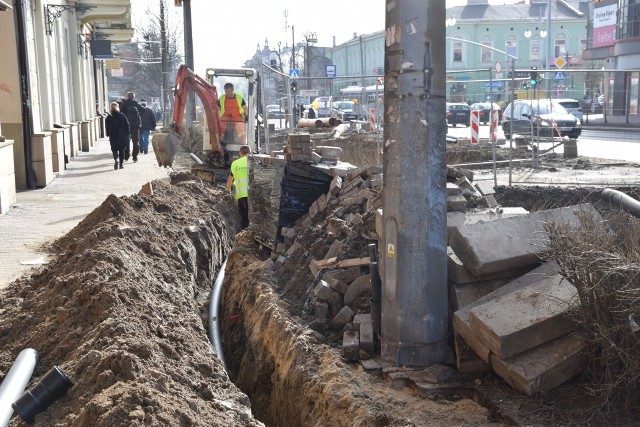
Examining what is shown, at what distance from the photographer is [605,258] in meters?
4.95

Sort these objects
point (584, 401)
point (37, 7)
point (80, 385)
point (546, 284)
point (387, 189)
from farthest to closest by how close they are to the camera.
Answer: point (37, 7) → point (387, 189) → point (546, 284) → point (584, 401) → point (80, 385)

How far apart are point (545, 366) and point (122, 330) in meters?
2.88

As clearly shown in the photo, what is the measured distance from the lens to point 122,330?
5.41 metres

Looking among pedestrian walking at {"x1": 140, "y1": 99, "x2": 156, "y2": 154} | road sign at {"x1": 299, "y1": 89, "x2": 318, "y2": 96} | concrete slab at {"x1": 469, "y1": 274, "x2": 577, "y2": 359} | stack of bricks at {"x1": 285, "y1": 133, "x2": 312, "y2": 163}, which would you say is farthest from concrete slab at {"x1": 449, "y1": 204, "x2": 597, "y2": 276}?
pedestrian walking at {"x1": 140, "y1": 99, "x2": 156, "y2": 154}

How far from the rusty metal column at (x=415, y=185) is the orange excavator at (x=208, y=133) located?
11.5 meters

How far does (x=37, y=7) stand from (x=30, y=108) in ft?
17.1

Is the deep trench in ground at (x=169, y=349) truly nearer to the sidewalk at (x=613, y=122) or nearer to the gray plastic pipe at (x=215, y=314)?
the gray plastic pipe at (x=215, y=314)

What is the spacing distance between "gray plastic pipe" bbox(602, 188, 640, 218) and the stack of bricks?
362 cm

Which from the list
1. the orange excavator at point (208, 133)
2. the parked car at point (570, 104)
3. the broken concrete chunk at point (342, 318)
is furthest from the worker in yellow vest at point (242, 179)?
Result: the parked car at point (570, 104)

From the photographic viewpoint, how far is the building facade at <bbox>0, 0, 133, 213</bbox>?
52.8 feet

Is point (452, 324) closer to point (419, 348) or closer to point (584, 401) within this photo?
point (419, 348)

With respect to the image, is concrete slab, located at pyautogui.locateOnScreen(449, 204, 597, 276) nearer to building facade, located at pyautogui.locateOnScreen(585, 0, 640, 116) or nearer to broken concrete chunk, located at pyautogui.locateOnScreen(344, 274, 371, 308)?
broken concrete chunk, located at pyautogui.locateOnScreen(344, 274, 371, 308)

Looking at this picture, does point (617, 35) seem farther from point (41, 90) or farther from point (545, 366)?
point (545, 366)

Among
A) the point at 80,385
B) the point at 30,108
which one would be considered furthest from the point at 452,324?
the point at 30,108
